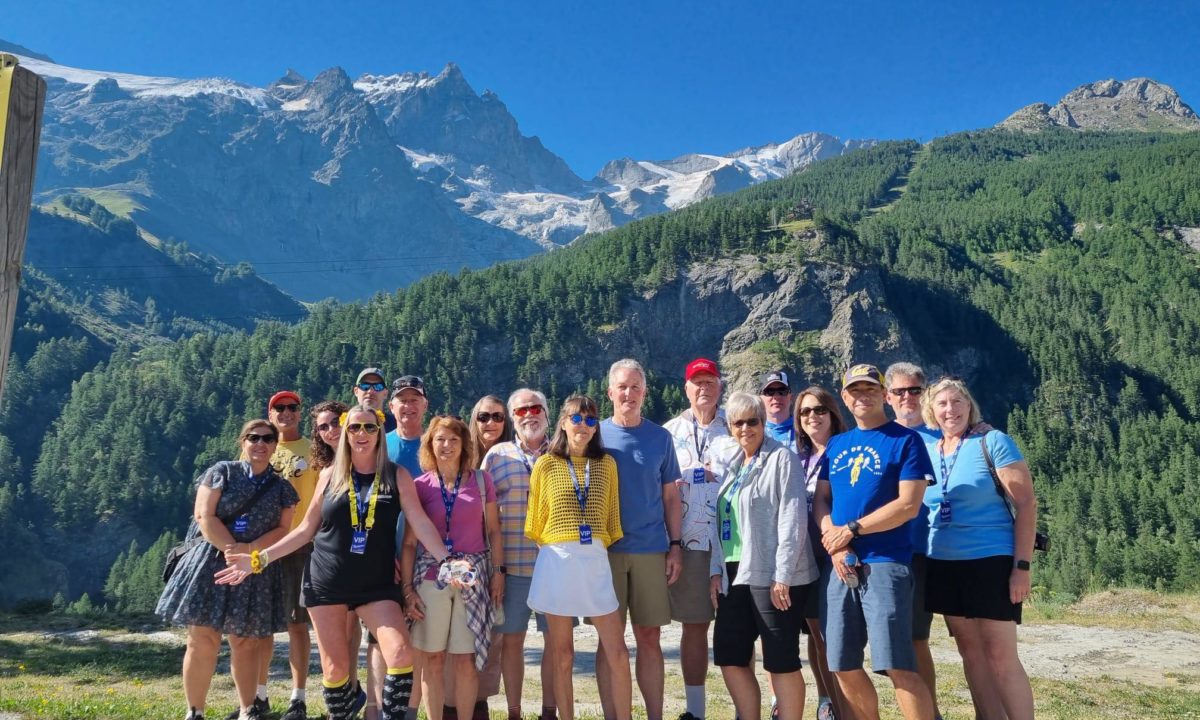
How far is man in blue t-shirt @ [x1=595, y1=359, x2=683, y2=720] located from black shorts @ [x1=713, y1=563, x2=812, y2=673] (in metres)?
0.45

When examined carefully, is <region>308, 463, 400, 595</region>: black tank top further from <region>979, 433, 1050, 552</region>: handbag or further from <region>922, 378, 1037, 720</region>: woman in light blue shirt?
<region>979, 433, 1050, 552</region>: handbag

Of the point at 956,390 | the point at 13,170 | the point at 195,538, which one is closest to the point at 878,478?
the point at 956,390

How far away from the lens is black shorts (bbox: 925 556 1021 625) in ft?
16.7

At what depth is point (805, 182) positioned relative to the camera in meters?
191

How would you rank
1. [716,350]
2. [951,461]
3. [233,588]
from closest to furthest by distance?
[951,461], [233,588], [716,350]

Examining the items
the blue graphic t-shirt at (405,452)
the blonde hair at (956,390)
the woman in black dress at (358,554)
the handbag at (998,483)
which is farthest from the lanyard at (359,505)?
the handbag at (998,483)

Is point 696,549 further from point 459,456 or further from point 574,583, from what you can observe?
point 459,456

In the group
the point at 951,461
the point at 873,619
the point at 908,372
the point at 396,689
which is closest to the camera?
the point at 873,619

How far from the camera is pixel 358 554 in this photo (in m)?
5.15

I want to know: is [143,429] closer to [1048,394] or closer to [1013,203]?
[1048,394]

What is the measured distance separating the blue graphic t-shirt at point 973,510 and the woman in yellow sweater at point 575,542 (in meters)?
2.33

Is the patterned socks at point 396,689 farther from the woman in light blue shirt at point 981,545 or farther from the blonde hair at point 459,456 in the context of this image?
the woman in light blue shirt at point 981,545

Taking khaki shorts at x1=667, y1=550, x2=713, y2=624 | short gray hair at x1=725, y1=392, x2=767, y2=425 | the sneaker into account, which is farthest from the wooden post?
khaki shorts at x1=667, y1=550, x2=713, y2=624

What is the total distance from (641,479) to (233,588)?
11.0 feet
